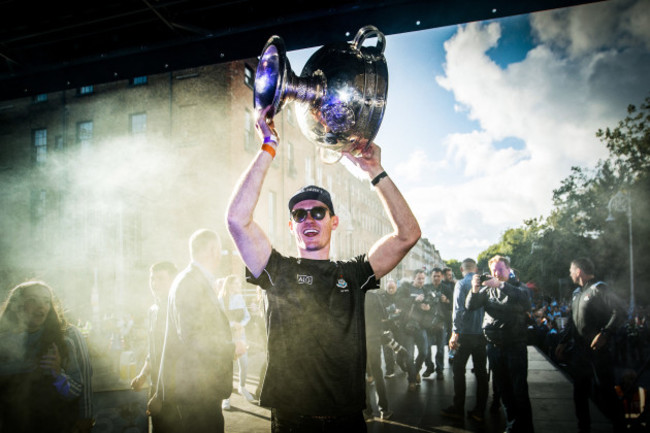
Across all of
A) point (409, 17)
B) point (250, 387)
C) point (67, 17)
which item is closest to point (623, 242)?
point (250, 387)

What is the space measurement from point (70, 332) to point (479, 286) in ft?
14.9

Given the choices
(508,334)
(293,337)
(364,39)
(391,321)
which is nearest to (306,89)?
(364,39)

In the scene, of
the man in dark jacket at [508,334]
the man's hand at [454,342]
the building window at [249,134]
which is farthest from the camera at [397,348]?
the building window at [249,134]

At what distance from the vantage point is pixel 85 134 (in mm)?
17688

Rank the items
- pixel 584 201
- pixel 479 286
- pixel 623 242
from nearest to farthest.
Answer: pixel 479 286 < pixel 623 242 < pixel 584 201

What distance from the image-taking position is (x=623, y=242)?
25.2 m

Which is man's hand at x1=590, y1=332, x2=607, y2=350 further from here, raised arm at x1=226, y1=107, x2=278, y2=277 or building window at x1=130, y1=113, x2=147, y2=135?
building window at x1=130, y1=113, x2=147, y2=135

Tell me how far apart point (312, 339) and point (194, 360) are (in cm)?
140

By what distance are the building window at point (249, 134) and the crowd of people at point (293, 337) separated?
13.3 m

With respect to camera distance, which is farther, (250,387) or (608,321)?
(250,387)

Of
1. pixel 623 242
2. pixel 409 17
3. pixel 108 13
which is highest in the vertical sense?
pixel 108 13

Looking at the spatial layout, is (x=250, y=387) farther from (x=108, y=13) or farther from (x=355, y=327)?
(x=108, y=13)

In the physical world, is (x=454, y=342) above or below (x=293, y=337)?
below

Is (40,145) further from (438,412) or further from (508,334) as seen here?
(508,334)
